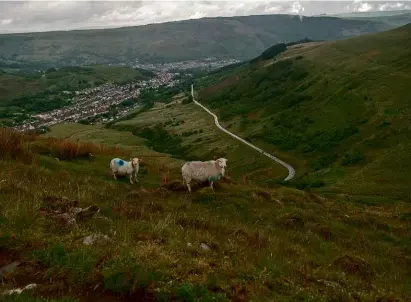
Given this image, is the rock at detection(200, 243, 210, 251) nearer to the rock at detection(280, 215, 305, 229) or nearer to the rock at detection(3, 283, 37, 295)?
the rock at detection(3, 283, 37, 295)

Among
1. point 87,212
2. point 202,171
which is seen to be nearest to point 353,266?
point 87,212

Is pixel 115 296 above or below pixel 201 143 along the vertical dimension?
above

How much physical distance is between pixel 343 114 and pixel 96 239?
101130mm

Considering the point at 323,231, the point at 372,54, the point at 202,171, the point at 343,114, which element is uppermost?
the point at 202,171

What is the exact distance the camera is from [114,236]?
39.5 ft

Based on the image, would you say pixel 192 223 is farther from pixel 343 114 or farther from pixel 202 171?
pixel 343 114

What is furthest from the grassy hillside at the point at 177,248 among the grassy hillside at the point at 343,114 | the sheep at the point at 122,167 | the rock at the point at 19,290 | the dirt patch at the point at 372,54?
the dirt patch at the point at 372,54

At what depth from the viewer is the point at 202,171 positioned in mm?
23484

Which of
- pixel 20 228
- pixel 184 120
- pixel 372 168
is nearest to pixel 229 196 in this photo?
pixel 20 228

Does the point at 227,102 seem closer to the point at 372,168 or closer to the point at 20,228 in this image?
the point at 372,168

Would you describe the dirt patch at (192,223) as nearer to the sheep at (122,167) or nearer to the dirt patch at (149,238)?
the dirt patch at (149,238)

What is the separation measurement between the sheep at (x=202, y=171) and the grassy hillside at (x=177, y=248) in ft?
2.63

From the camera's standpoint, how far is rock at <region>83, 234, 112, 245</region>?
11.2 metres

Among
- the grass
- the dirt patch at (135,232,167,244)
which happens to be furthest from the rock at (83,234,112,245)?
the grass
